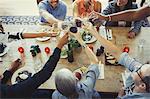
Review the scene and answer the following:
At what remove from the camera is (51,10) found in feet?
10.3

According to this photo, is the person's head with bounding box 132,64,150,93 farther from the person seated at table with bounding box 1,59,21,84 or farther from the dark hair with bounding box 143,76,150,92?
the person seated at table with bounding box 1,59,21,84

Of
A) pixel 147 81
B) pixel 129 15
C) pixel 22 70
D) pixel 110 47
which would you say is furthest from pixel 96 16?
pixel 147 81

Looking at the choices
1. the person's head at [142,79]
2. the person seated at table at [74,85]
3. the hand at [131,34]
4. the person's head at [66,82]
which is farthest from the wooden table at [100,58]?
the person's head at [66,82]

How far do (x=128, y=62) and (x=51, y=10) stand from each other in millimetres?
1378

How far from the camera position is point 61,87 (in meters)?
1.80

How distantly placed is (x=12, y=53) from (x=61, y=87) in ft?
2.83

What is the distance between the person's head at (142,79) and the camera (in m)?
1.83

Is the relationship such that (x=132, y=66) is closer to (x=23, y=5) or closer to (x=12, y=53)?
(x=12, y=53)

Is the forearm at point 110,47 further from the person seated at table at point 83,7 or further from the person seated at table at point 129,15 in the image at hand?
the person seated at table at point 83,7

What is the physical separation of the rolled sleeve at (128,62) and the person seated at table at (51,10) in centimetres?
100

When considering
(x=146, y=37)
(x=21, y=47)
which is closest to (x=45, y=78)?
(x=21, y=47)

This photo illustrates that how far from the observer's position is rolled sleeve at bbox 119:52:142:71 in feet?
6.75

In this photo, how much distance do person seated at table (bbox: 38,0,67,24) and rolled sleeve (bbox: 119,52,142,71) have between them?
1.00m

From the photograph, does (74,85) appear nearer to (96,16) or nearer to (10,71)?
(10,71)
